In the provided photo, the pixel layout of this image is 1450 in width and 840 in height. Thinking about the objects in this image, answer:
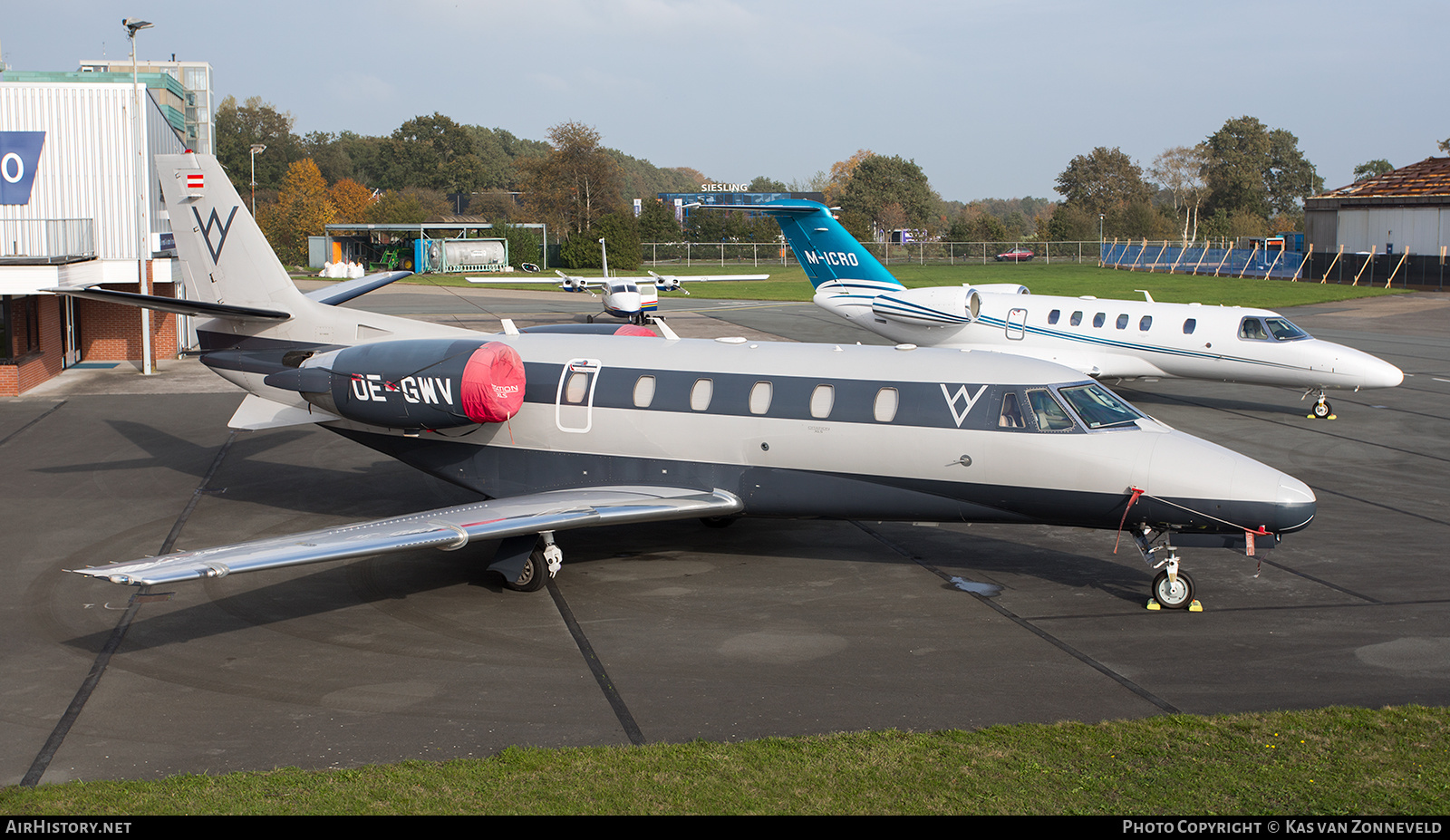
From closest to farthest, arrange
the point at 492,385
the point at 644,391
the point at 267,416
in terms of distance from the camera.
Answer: the point at 492,385
the point at 644,391
the point at 267,416

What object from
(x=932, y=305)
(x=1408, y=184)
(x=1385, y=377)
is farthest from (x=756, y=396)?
(x=1408, y=184)

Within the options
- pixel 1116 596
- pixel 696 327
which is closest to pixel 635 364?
pixel 1116 596

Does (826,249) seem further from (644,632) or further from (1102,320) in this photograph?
(644,632)

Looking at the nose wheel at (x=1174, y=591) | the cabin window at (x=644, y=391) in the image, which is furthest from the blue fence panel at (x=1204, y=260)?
the cabin window at (x=644, y=391)

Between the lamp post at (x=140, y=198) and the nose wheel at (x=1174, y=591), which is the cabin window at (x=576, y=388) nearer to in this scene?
the nose wheel at (x=1174, y=591)

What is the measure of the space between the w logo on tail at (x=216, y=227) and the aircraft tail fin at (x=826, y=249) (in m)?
14.8

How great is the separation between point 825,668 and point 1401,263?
65686 mm

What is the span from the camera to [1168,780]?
7.93 meters

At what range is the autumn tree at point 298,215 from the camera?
11119cm

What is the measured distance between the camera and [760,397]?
532 inches

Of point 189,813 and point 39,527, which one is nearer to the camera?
point 189,813

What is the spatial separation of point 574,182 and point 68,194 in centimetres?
8388

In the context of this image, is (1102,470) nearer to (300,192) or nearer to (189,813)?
(189,813)

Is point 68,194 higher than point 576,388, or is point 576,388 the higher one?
point 68,194
